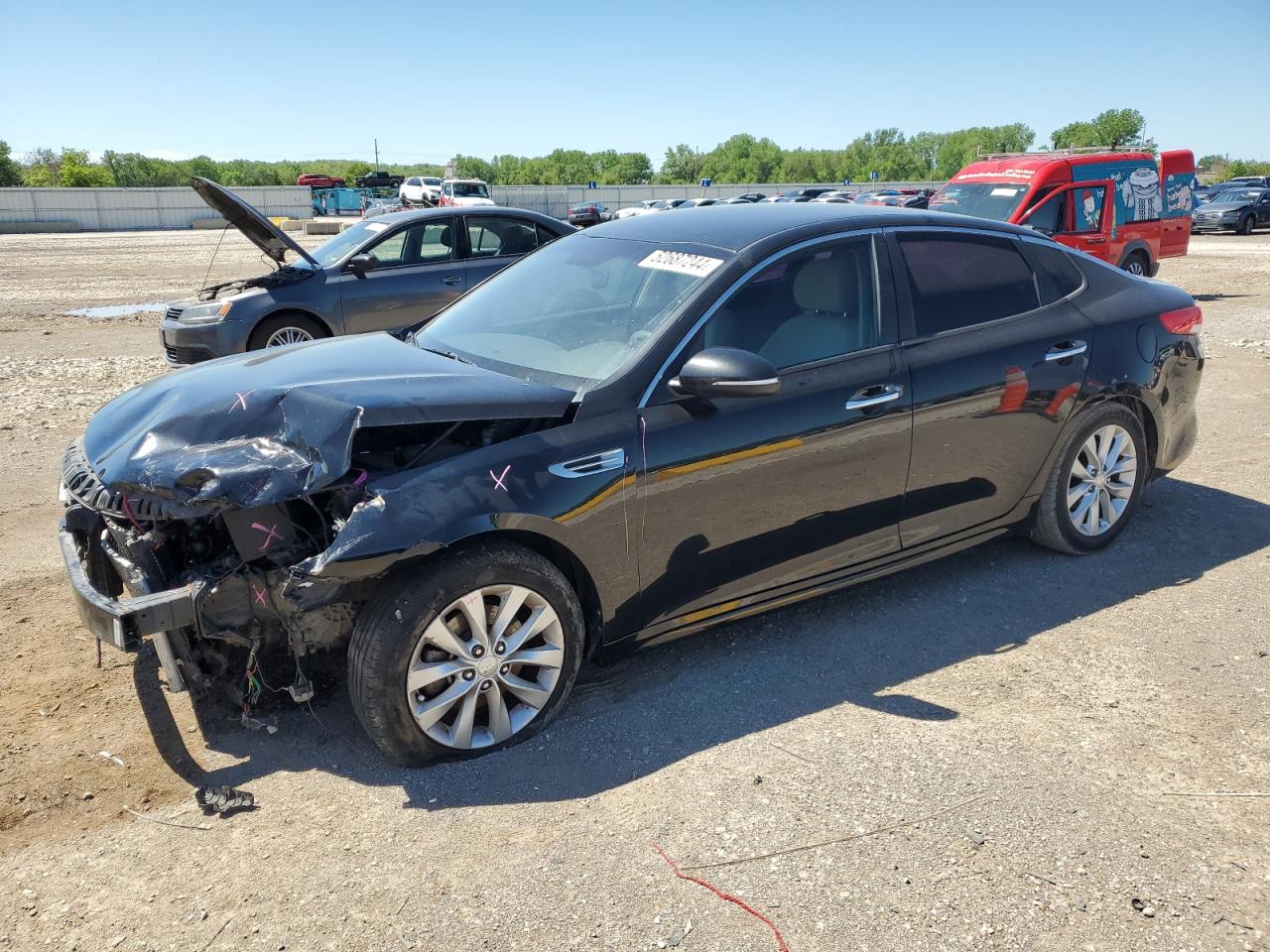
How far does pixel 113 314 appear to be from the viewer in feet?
50.4

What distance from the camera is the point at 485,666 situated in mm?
3328

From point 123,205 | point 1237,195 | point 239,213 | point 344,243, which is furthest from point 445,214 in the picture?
point 123,205

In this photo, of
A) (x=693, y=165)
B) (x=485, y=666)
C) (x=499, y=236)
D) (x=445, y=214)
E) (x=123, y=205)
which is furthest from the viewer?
(x=693, y=165)

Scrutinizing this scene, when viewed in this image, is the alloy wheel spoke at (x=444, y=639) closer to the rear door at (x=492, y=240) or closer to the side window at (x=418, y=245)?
the rear door at (x=492, y=240)

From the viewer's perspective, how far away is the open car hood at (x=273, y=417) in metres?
3.17

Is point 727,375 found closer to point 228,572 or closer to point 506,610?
point 506,610

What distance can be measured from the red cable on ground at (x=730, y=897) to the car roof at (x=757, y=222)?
2343mm

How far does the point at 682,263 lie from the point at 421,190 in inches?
1657

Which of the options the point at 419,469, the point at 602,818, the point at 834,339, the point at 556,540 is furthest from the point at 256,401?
the point at 834,339

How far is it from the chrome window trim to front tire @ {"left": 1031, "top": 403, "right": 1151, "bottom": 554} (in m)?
1.42

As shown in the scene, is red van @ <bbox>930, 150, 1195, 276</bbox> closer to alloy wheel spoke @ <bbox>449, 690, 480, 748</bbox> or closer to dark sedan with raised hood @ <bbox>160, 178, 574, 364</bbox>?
dark sedan with raised hood @ <bbox>160, 178, 574, 364</bbox>

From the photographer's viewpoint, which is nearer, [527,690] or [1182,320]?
[527,690]

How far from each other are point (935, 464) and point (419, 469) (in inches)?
90.3

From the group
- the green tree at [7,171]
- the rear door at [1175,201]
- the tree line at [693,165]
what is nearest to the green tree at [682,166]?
the tree line at [693,165]
